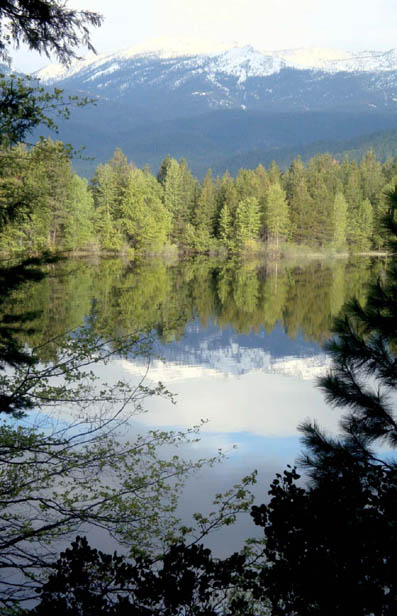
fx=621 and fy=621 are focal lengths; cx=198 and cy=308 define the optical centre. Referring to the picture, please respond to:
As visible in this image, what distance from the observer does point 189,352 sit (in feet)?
60.5

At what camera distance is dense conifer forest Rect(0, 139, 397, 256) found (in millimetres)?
56656

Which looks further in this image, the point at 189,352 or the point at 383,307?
the point at 189,352

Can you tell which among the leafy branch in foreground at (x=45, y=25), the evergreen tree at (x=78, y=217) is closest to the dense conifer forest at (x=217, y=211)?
the evergreen tree at (x=78, y=217)

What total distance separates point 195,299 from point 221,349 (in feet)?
34.1

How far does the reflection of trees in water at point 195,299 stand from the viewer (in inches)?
848

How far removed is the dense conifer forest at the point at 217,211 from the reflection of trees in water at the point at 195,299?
40.4 feet

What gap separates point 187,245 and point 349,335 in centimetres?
6254

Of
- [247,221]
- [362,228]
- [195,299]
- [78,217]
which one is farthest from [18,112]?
[362,228]

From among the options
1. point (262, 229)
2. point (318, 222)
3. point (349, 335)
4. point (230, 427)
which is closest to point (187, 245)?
point (262, 229)

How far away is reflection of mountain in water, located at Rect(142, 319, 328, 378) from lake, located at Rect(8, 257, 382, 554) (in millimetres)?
34

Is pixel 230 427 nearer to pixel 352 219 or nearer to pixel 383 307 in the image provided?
pixel 383 307

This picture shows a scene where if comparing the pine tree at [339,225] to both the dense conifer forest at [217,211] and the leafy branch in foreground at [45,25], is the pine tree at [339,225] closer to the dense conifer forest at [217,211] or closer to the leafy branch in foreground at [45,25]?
the dense conifer forest at [217,211]

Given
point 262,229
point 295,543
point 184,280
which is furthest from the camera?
point 262,229

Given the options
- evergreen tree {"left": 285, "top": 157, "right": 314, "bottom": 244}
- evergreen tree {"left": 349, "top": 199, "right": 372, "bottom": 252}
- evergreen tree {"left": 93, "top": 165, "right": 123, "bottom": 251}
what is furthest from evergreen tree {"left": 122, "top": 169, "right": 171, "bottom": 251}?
evergreen tree {"left": 349, "top": 199, "right": 372, "bottom": 252}
